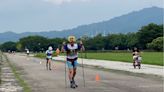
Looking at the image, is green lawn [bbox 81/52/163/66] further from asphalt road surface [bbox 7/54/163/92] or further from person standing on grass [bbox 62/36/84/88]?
person standing on grass [bbox 62/36/84/88]

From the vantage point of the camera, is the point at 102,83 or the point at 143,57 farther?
the point at 143,57

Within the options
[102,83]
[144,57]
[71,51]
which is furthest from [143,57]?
[71,51]

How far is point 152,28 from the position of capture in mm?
159375

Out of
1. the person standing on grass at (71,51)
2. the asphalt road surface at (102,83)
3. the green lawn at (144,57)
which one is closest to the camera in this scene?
the asphalt road surface at (102,83)

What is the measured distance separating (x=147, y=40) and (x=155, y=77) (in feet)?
432

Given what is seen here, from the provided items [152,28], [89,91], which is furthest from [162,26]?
[89,91]

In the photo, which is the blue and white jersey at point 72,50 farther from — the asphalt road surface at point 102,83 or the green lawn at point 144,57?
the green lawn at point 144,57

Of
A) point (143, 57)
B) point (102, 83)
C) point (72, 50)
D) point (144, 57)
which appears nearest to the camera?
point (72, 50)

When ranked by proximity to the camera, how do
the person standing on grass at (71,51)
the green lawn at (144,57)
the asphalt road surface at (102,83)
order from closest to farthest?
the asphalt road surface at (102,83) < the person standing on grass at (71,51) < the green lawn at (144,57)

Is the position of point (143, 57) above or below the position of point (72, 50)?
below

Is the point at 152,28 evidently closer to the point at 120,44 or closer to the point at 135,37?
the point at 135,37

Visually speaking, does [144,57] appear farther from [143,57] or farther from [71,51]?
[71,51]

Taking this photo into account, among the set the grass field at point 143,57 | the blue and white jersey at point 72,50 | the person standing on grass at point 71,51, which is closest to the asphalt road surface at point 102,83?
the person standing on grass at point 71,51

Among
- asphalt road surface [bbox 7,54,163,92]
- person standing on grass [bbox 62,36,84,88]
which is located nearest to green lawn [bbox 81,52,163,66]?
asphalt road surface [bbox 7,54,163,92]
